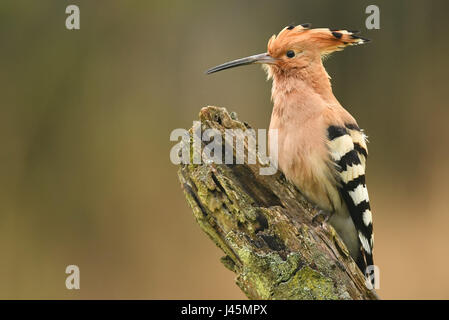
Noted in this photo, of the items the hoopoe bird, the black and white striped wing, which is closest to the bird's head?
the hoopoe bird

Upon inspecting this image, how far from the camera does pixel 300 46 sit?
2.20 meters

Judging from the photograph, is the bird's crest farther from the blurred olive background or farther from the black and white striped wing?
the blurred olive background

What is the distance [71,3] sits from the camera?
3807mm

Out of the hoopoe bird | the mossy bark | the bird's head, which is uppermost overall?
the bird's head

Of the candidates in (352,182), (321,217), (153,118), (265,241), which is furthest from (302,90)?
(153,118)

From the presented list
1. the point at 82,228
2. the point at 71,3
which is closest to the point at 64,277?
the point at 82,228

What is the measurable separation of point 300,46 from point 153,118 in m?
1.70

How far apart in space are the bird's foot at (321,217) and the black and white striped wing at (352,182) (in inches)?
4.0

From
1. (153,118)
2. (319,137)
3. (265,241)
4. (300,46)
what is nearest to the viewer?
(265,241)

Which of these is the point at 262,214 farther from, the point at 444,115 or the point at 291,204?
the point at 444,115

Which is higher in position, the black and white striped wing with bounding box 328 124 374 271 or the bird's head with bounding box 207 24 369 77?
the bird's head with bounding box 207 24 369 77

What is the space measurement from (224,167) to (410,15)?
2.43m

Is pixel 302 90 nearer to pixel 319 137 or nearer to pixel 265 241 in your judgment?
pixel 319 137

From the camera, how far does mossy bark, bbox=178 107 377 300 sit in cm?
163
